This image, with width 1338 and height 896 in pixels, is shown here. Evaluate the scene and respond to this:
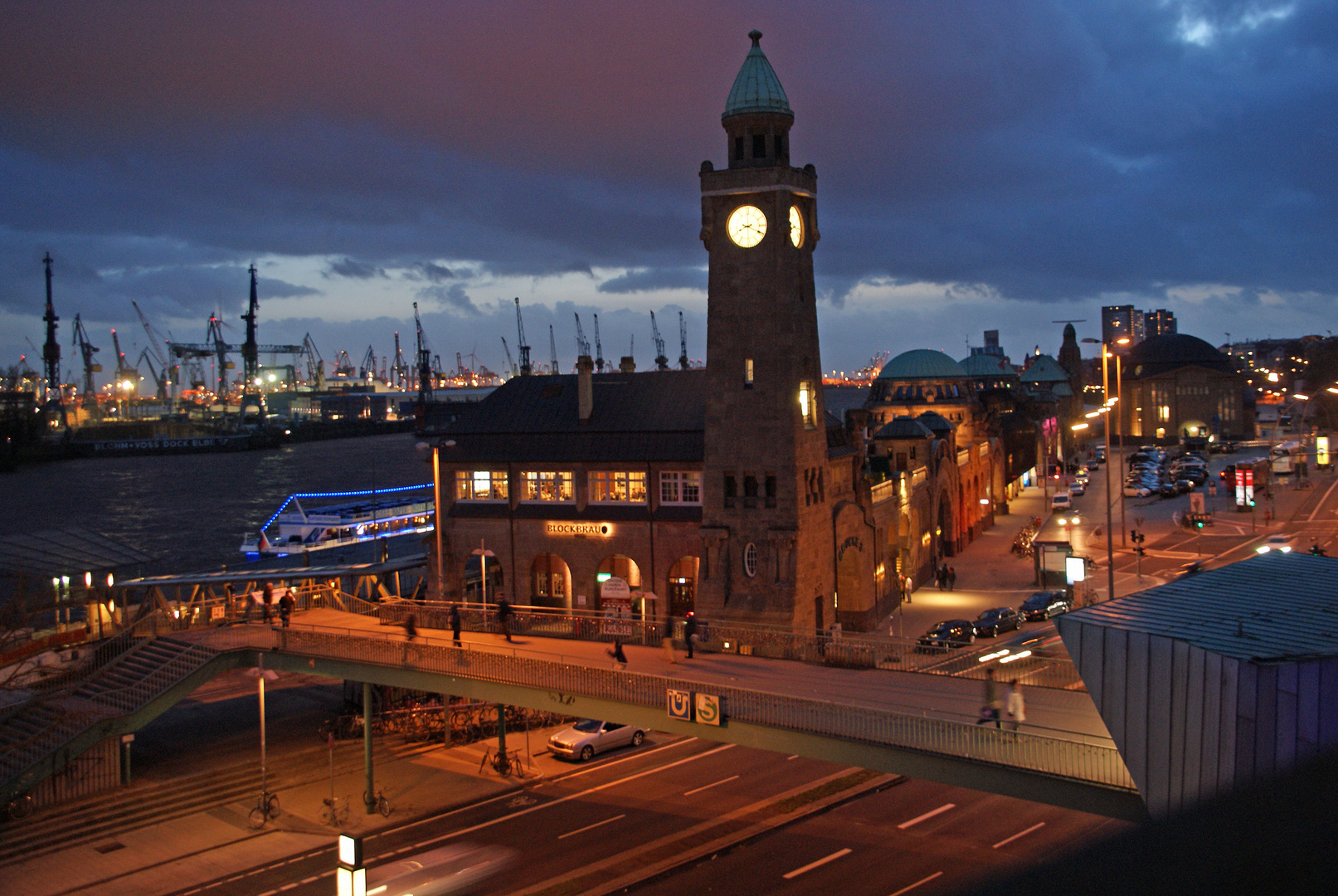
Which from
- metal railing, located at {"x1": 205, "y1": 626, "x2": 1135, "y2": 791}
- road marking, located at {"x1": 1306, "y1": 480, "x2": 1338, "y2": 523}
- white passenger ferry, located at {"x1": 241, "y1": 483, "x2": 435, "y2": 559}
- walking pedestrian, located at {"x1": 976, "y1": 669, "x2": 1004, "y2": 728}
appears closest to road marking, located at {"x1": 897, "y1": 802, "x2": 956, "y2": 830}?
walking pedestrian, located at {"x1": 976, "y1": 669, "x2": 1004, "y2": 728}

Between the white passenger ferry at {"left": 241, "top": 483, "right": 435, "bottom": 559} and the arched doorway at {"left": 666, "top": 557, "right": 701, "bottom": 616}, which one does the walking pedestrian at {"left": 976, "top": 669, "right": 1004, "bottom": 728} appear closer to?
the arched doorway at {"left": 666, "top": 557, "right": 701, "bottom": 616}

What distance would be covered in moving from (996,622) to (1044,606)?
4942mm

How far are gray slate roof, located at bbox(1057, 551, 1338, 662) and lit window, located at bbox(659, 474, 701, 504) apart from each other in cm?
2572

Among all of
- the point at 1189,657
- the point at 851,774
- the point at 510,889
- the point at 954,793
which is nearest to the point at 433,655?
the point at 510,889

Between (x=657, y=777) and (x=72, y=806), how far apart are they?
19534 mm

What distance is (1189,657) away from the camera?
58.9ft

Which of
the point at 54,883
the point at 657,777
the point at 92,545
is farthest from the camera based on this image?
the point at 92,545

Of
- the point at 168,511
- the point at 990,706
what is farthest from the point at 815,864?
the point at 168,511

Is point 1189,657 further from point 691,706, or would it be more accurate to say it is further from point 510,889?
point 510,889

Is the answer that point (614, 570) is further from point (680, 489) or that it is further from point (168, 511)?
point (168, 511)

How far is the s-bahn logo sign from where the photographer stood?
49375 mm

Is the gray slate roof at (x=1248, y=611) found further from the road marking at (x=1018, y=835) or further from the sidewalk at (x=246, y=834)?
the sidewalk at (x=246, y=834)

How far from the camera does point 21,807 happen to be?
3381 cm

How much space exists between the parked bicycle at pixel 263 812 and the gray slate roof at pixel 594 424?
1968 centimetres
